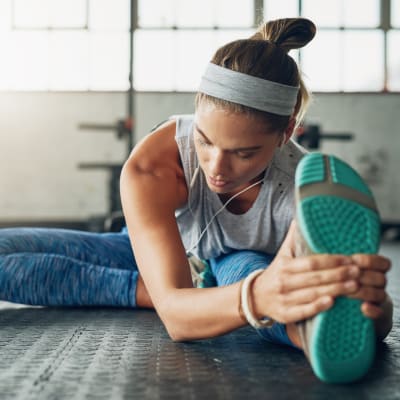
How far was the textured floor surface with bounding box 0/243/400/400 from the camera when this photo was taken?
0.86 m

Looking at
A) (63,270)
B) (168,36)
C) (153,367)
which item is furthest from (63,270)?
(168,36)

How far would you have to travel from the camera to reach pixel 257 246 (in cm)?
136

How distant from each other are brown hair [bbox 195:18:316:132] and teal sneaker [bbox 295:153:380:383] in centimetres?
28

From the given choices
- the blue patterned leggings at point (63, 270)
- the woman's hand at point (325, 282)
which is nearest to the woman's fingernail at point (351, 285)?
the woman's hand at point (325, 282)

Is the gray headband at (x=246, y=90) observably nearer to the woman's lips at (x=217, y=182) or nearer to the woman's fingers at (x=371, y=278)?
the woman's lips at (x=217, y=182)

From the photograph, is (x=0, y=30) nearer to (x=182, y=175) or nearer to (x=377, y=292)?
(x=182, y=175)

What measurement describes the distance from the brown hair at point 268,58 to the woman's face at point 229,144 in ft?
0.06

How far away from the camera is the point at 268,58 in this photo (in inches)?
42.4

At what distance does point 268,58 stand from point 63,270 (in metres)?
0.80

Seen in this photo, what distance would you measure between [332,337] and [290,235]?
16 cm

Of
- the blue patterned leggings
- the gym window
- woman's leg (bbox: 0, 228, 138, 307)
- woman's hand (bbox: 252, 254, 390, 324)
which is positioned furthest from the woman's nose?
the gym window

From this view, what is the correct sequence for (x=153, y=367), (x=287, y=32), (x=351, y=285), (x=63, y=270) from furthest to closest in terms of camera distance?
(x=63, y=270) → (x=287, y=32) → (x=153, y=367) → (x=351, y=285)

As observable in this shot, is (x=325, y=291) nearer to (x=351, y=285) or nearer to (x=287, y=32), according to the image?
(x=351, y=285)

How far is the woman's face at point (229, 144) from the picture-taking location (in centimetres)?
100
